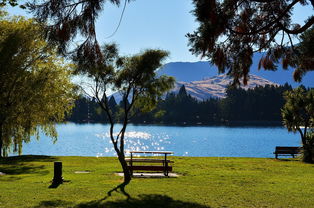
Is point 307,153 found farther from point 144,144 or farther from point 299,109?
point 144,144

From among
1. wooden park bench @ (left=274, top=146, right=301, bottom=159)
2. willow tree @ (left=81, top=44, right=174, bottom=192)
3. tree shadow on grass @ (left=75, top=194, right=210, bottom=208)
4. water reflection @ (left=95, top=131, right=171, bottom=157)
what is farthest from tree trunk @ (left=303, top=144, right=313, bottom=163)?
water reflection @ (left=95, top=131, right=171, bottom=157)

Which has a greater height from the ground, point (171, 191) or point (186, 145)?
point (171, 191)

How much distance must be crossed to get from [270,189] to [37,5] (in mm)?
12109

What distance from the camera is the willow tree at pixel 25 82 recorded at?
93.3 feet

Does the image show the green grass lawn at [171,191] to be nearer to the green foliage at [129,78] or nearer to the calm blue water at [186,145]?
the green foliage at [129,78]

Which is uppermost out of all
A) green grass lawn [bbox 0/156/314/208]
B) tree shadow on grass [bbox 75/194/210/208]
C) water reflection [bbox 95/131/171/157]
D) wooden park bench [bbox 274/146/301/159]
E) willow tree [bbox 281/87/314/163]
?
willow tree [bbox 281/87/314/163]

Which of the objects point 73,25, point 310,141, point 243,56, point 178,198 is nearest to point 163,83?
point 178,198

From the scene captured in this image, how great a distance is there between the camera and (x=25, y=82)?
29109 mm

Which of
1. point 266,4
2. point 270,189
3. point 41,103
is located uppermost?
point 266,4

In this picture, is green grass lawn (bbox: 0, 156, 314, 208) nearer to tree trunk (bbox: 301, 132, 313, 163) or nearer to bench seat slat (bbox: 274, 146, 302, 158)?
tree trunk (bbox: 301, 132, 313, 163)

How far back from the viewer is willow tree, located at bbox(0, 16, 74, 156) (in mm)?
28438

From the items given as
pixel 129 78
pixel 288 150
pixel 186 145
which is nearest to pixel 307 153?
pixel 288 150

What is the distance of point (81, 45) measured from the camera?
384 inches

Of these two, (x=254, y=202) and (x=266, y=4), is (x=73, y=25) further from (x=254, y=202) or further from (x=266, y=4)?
(x=254, y=202)
